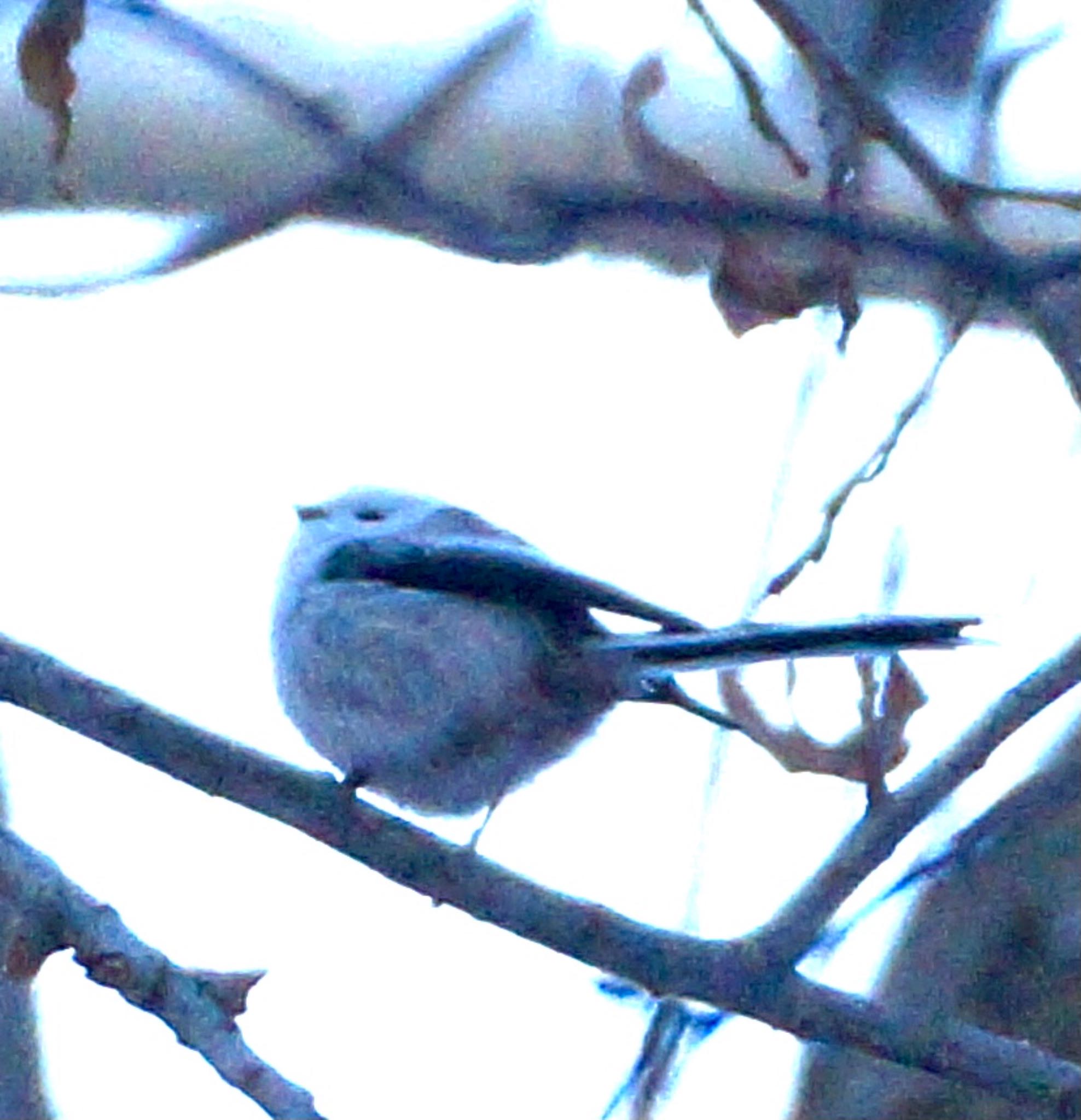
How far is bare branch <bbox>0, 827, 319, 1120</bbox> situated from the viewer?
1.67 m

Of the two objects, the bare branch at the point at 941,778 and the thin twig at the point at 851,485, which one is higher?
the thin twig at the point at 851,485

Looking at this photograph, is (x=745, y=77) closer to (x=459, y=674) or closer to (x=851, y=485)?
(x=851, y=485)

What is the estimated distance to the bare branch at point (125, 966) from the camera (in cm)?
167

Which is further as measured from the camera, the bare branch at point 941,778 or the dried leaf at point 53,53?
the dried leaf at point 53,53

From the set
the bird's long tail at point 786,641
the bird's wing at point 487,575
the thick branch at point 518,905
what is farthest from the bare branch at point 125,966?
the bird's wing at point 487,575

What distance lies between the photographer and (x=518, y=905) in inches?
75.9

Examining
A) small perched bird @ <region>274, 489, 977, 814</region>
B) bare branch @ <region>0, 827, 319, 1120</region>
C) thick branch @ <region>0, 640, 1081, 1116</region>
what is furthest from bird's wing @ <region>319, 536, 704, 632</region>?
bare branch @ <region>0, 827, 319, 1120</region>

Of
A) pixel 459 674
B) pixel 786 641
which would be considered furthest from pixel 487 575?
pixel 786 641

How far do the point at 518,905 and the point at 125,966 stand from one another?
35 cm

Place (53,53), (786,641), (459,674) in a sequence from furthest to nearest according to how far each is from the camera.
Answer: (459,674), (786,641), (53,53)

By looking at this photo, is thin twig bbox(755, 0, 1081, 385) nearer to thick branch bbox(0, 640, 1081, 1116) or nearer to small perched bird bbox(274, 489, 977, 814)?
thick branch bbox(0, 640, 1081, 1116)

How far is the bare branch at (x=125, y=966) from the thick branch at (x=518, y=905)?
14cm

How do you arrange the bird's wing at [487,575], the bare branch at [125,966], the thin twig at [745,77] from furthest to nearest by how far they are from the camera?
the bird's wing at [487,575] → the thin twig at [745,77] → the bare branch at [125,966]

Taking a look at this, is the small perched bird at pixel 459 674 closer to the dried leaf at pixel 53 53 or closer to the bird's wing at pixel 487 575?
the bird's wing at pixel 487 575
